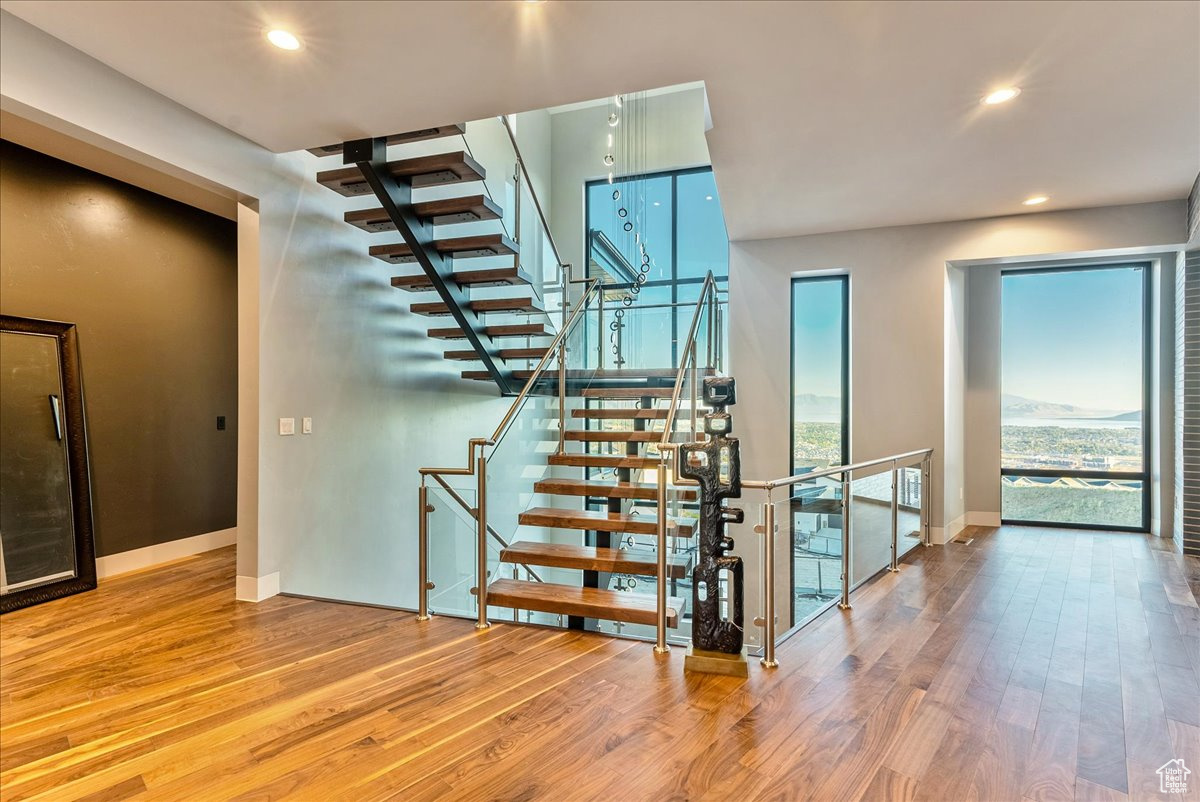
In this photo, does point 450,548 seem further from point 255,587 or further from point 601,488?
point 255,587

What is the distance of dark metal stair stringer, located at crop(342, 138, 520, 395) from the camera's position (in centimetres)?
351

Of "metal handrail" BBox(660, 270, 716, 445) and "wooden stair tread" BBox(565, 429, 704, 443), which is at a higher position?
"metal handrail" BBox(660, 270, 716, 445)

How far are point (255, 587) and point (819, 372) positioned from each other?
540 centimetres

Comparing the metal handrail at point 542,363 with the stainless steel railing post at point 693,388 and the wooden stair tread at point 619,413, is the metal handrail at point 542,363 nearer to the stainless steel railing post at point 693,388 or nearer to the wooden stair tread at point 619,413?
the wooden stair tread at point 619,413

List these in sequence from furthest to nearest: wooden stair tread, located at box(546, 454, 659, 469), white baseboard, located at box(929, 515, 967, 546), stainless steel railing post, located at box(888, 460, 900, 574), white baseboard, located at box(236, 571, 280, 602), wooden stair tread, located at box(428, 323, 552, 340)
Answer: white baseboard, located at box(929, 515, 967, 546)
wooden stair tread, located at box(428, 323, 552, 340)
stainless steel railing post, located at box(888, 460, 900, 574)
wooden stair tread, located at box(546, 454, 659, 469)
white baseboard, located at box(236, 571, 280, 602)

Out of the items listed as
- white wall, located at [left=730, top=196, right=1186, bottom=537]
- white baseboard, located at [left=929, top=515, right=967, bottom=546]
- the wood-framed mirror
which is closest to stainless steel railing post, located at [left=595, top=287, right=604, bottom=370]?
white wall, located at [left=730, top=196, right=1186, bottom=537]

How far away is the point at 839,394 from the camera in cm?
598

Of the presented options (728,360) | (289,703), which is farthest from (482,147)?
(289,703)

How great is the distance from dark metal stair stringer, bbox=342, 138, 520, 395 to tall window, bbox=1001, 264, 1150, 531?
567cm

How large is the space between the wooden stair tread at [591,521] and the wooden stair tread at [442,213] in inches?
82.3

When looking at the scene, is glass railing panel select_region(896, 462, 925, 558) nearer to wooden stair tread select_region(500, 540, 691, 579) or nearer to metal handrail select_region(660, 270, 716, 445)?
metal handrail select_region(660, 270, 716, 445)

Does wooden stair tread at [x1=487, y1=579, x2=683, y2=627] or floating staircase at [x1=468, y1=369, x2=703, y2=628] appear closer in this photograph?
wooden stair tread at [x1=487, y1=579, x2=683, y2=627]

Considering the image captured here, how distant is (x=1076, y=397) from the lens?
5961 mm

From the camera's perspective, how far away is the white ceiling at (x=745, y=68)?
7.72 feet
